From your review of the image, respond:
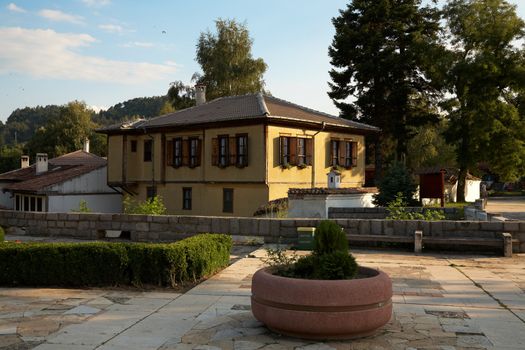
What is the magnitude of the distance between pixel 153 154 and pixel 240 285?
22.9m

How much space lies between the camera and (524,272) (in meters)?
11.0

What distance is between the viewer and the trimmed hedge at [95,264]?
923 cm

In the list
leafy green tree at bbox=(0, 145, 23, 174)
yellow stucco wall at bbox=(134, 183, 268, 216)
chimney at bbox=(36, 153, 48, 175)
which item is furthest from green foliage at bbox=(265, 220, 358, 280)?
leafy green tree at bbox=(0, 145, 23, 174)

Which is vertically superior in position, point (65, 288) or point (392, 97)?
point (392, 97)

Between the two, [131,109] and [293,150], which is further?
[131,109]

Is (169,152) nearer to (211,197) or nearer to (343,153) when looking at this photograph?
(211,197)

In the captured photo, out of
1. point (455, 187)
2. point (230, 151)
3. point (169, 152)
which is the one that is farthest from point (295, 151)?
point (455, 187)

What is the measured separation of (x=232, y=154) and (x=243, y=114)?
2178 mm

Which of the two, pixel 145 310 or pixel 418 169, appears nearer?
pixel 145 310

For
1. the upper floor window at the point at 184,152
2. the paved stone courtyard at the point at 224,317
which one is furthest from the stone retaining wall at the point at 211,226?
the upper floor window at the point at 184,152

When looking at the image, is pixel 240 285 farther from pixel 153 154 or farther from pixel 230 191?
pixel 153 154

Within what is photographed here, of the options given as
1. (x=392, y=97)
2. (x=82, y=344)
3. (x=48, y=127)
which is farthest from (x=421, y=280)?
(x=48, y=127)

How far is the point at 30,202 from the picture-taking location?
3397 centimetres

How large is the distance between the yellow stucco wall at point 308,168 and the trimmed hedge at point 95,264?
17.1 m
